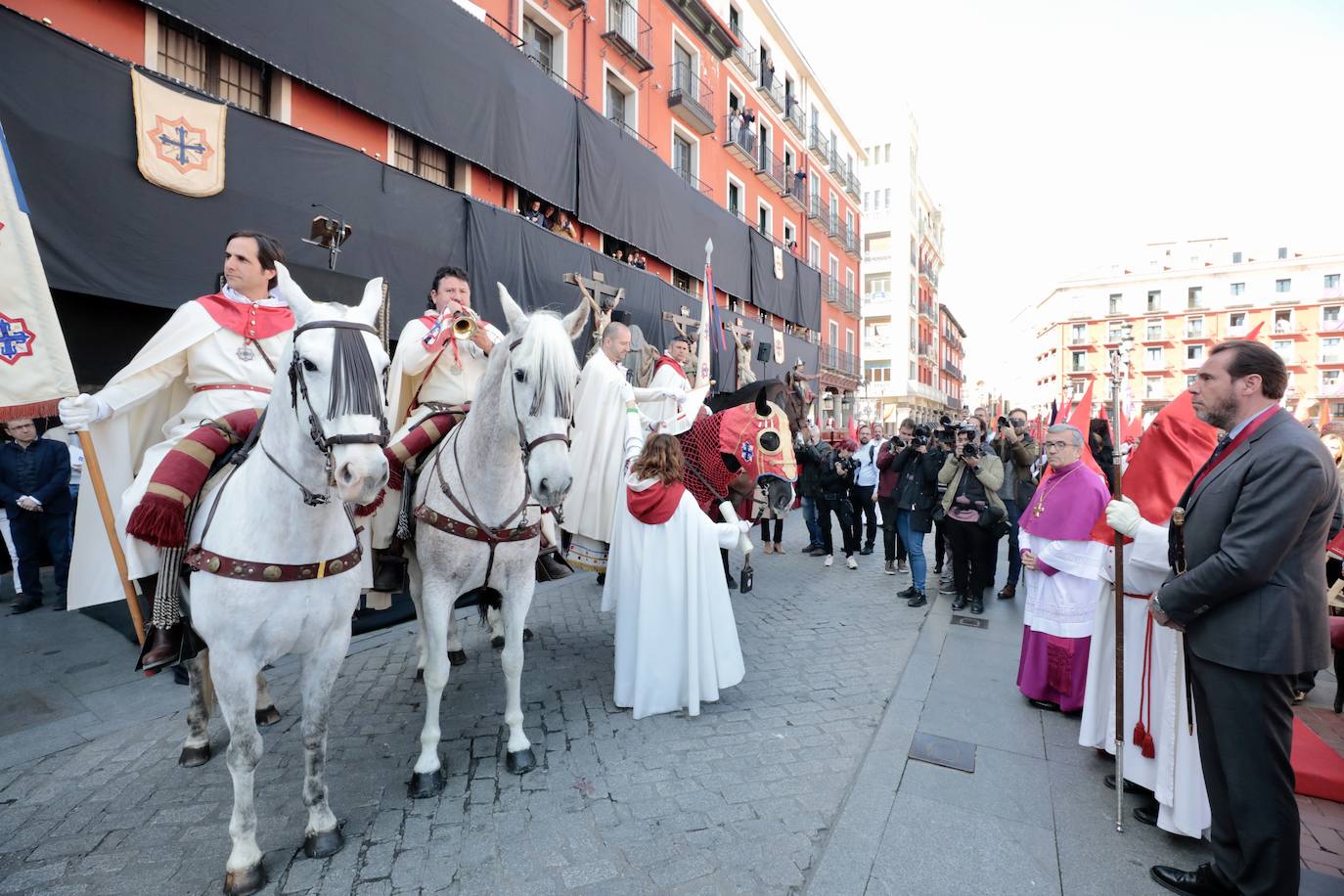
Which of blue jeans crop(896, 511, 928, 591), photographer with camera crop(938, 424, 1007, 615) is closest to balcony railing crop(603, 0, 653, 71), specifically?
photographer with camera crop(938, 424, 1007, 615)

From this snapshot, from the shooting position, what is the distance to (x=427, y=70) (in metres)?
8.26

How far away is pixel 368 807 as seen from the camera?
297 cm

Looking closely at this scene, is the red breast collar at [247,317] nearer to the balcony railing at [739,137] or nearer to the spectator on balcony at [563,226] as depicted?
the spectator on balcony at [563,226]

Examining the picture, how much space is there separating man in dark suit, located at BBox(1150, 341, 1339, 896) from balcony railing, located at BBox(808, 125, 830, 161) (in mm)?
26660

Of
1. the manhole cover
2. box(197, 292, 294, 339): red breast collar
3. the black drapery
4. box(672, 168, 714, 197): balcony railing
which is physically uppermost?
box(672, 168, 714, 197): balcony railing

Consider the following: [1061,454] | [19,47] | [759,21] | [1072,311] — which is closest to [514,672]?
[1061,454]

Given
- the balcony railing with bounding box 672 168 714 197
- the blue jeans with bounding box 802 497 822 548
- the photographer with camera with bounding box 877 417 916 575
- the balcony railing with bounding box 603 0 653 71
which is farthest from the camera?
the balcony railing with bounding box 672 168 714 197

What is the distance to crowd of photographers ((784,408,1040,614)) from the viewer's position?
670 centimetres

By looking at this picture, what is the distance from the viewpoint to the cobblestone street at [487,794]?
2529 millimetres

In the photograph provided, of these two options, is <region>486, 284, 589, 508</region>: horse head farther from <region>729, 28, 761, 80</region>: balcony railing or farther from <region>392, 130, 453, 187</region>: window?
<region>729, 28, 761, 80</region>: balcony railing

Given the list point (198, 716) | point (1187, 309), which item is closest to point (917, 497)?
point (198, 716)

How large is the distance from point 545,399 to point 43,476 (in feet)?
24.3

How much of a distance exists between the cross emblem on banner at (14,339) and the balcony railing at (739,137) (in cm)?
1894

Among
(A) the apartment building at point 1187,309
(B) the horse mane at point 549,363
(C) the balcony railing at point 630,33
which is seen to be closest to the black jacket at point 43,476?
(B) the horse mane at point 549,363
